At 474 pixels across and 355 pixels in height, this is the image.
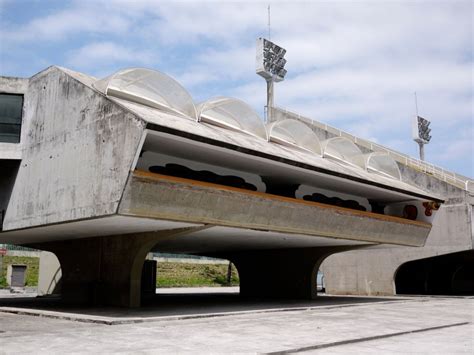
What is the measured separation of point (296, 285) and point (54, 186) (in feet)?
59.0

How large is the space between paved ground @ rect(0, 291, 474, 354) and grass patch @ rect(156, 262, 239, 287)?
123 ft

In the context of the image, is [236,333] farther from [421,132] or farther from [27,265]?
[421,132]

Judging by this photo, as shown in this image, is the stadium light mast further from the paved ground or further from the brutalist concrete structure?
the paved ground

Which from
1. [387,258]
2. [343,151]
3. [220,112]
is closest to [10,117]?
[220,112]

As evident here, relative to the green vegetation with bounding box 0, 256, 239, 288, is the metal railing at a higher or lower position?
higher

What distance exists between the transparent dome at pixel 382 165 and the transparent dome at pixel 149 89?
48.9ft

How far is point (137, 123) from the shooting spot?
16.4 m

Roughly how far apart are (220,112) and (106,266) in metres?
8.95

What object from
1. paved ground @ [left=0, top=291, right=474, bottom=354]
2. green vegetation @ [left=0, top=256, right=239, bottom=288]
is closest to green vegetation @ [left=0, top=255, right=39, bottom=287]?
green vegetation @ [left=0, top=256, right=239, bottom=288]

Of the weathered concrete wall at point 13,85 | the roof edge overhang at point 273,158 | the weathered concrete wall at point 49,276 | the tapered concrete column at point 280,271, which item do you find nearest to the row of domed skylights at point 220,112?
the roof edge overhang at point 273,158

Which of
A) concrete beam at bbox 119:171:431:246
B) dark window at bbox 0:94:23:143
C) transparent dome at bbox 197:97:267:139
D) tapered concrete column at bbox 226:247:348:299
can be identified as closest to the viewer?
concrete beam at bbox 119:171:431:246

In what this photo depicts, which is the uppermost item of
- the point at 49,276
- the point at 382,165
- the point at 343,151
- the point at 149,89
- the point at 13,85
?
the point at 13,85

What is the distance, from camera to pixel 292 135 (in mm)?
28531

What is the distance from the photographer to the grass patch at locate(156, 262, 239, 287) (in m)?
58.4
